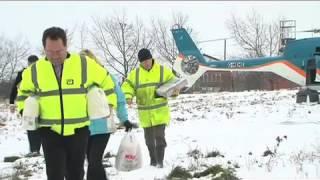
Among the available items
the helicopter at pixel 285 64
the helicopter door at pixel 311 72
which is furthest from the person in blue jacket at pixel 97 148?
the helicopter door at pixel 311 72

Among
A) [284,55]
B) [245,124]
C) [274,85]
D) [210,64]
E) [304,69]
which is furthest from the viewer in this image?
[274,85]

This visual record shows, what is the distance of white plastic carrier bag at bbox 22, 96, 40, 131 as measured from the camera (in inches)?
194

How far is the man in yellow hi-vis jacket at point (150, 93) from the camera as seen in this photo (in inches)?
330

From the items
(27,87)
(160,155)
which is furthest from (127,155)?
(27,87)

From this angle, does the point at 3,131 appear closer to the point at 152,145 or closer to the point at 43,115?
the point at 152,145

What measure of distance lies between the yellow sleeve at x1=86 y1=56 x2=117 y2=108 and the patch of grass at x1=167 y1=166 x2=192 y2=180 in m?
2.26

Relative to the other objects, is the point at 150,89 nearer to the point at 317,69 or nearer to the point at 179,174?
the point at 179,174

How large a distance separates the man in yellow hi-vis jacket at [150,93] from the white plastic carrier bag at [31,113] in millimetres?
3387

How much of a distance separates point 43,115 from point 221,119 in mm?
10717

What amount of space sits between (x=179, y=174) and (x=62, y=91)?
305 cm

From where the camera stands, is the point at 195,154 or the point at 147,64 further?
the point at 195,154

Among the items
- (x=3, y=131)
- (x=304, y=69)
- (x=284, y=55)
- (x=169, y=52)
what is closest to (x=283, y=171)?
(x=3, y=131)

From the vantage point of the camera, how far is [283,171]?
7.29 meters

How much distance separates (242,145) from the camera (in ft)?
32.9
